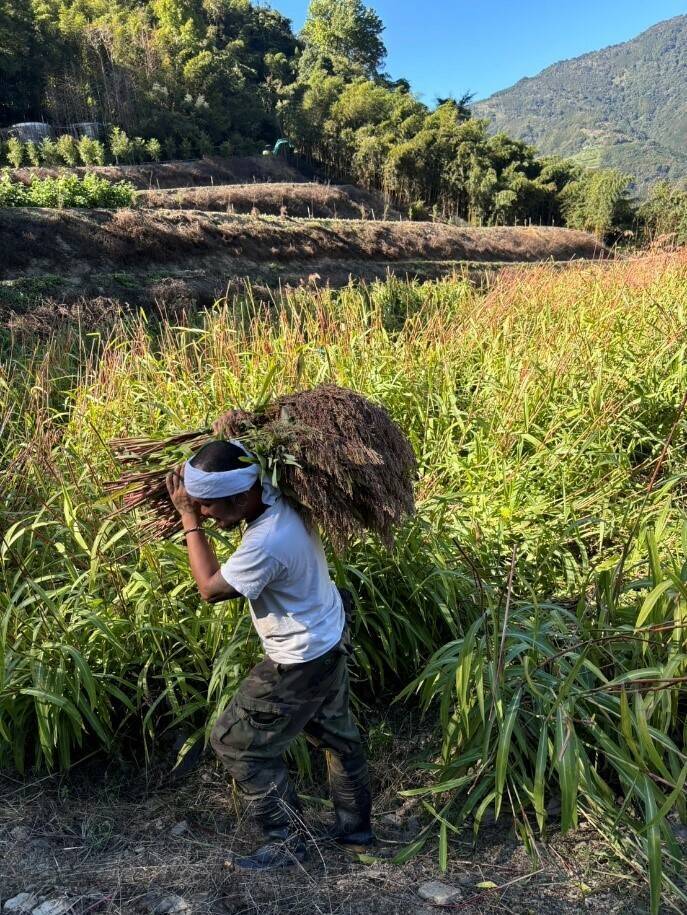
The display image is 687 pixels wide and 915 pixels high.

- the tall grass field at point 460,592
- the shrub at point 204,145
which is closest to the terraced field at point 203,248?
the tall grass field at point 460,592

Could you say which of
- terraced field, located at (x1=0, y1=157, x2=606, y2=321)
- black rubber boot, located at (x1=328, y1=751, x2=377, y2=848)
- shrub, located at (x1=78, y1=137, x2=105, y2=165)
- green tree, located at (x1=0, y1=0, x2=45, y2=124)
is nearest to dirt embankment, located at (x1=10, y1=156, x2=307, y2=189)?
terraced field, located at (x1=0, y1=157, x2=606, y2=321)

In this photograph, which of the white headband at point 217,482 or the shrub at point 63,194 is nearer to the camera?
the white headband at point 217,482

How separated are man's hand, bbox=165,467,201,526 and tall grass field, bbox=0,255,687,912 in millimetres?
365

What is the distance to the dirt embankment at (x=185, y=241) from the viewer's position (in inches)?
401

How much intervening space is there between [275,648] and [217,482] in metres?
0.51

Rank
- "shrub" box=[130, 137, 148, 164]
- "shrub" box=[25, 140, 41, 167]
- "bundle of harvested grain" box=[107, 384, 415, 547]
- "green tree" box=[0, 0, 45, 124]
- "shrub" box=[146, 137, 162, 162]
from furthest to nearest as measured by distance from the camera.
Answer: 1. "green tree" box=[0, 0, 45, 124]
2. "shrub" box=[146, 137, 162, 162]
3. "shrub" box=[130, 137, 148, 164]
4. "shrub" box=[25, 140, 41, 167]
5. "bundle of harvested grain" box=[107, 384, 415, 547]

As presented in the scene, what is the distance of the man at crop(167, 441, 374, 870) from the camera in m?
1.51

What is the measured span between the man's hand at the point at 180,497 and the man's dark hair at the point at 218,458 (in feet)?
0.45

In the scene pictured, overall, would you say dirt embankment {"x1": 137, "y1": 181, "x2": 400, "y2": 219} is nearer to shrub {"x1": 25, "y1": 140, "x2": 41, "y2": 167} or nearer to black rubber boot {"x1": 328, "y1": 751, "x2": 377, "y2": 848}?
shrub {"x1": 25, "y1": 140, "x2": 41, "y2": 167}

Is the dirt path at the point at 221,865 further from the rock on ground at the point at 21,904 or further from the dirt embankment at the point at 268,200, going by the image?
the dirt embankment at the point at 268,200

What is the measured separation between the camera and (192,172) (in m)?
29.3

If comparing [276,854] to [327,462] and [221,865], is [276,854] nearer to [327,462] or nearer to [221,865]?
[221,865]

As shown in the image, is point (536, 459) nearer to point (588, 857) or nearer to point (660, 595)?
point (660, 595)

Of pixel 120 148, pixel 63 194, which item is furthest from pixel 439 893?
pixel 120 148
